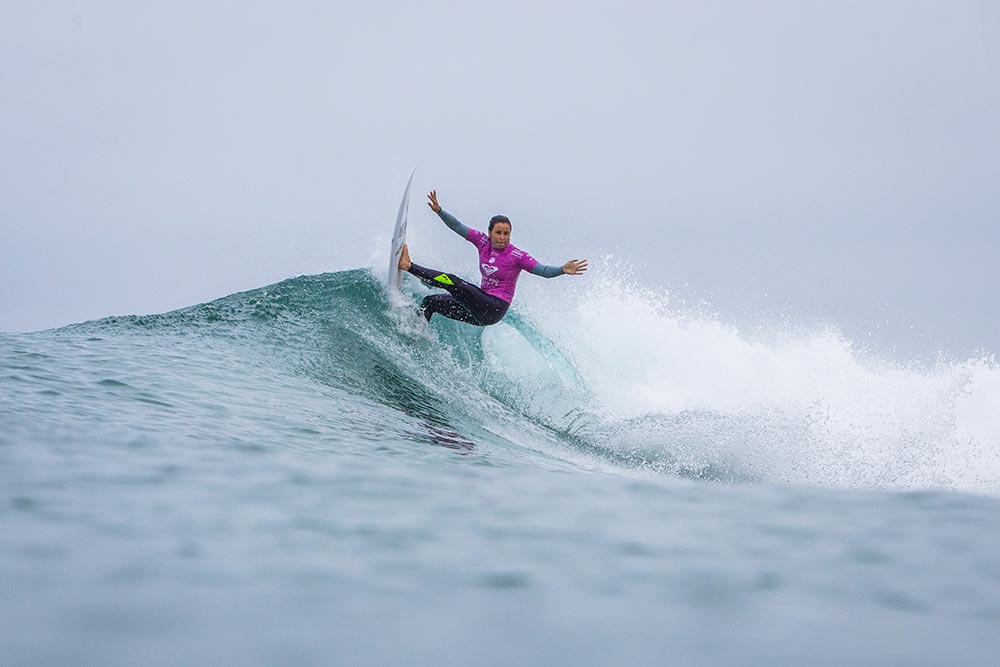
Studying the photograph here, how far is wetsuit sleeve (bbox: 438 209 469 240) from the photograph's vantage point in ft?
31.9

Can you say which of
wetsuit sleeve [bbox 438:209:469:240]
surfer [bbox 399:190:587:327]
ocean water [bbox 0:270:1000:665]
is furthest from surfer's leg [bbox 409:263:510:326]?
ocean water [bbox 0:270:1000:665]

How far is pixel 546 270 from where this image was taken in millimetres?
8961

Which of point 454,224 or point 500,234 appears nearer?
point 500,234

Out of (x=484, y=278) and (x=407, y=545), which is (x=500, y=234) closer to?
(x=484, y=278)

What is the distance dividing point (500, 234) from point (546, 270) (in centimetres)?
72

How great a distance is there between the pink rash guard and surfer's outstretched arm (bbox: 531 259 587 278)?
15cm

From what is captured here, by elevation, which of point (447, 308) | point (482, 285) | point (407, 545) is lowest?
point (407, 545)

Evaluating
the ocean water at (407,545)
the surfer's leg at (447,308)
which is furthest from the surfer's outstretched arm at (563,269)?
the ocean water at (407,545)

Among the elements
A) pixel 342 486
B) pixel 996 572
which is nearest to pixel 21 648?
pixel 342 486

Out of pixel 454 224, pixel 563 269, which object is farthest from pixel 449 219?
pixel 563 269

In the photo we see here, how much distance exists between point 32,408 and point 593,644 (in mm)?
4233

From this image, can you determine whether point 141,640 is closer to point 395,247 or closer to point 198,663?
point 198,663

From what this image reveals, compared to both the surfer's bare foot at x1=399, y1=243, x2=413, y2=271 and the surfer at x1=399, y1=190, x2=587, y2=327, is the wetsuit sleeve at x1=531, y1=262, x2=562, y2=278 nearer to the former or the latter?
the surfer at x1=399, y1=190, x2=587, y2=327

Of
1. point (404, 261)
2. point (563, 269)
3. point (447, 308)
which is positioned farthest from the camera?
point (404, 261)
